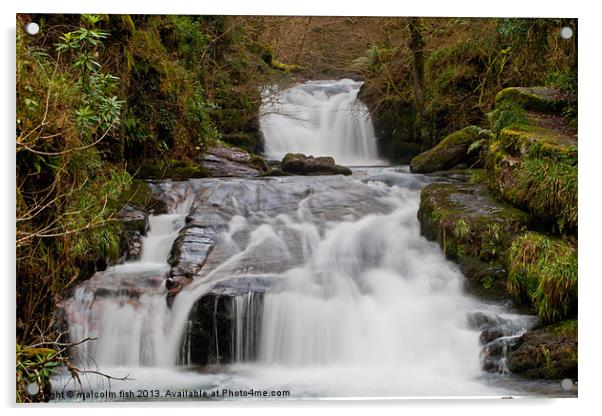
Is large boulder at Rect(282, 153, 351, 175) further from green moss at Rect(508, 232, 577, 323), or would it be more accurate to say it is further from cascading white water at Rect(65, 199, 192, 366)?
green moss at Rect(508, 232, 577, 323)

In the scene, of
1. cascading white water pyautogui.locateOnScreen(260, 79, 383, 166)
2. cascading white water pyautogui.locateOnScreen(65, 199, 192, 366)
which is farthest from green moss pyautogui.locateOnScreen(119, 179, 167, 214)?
cascading white water pyautogui.locateOnScreen(260, 79, 383, 166)

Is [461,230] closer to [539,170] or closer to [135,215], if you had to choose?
[539,170]

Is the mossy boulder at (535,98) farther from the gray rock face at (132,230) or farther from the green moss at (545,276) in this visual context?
the gray rock face at (132,230)

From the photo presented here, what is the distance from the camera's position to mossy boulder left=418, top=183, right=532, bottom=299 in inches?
195

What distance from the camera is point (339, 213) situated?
5117 mm

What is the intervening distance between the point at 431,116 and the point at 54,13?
9.03ft

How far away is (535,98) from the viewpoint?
196 inches

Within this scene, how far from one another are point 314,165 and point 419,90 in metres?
0.97

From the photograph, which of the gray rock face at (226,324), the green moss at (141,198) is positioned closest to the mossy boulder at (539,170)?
the gray rock face at (226,324)

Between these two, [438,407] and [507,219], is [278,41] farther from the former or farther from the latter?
[438,407]

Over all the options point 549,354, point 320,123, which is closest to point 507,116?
point 320,123

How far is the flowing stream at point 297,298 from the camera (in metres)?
4.43

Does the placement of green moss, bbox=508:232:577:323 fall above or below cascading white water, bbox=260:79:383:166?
below

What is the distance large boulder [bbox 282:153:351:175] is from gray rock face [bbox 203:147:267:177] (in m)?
0.24
